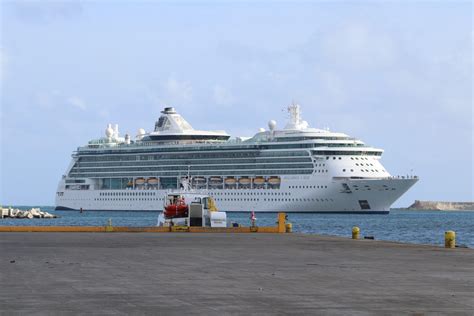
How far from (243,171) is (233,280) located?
11288 cm

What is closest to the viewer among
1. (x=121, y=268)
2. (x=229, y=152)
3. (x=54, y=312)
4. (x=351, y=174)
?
(x=54, y=312)

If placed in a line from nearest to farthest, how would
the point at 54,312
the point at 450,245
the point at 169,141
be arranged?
the point at 54,312 < the point at 450,245 < the point at 169,141

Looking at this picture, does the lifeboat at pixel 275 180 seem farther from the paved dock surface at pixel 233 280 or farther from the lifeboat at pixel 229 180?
the paved dock surface at pixel 233 280

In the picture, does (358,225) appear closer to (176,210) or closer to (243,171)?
(176,210)

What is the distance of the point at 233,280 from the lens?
63.6 ft

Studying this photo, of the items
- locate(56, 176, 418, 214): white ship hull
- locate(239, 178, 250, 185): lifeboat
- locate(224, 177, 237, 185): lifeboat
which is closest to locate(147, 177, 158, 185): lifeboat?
locate(56, 176, 418, 214): white ship hull

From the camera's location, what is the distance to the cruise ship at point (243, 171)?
414ft

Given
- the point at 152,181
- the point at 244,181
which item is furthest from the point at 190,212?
the point at 152,181

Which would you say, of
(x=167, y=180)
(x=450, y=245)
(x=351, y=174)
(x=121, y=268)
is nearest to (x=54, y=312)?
(x=121, y=268)

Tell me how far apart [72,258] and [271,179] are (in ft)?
342

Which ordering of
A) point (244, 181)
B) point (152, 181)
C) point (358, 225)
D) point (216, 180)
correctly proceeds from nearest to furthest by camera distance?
point (358, 225) → point (244, 181) → point (216, 180) → point (152, 181)

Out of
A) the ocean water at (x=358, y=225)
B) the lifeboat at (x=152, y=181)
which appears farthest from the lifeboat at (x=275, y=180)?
the lifeboat at (x=152, y=181)

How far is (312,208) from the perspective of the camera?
417 feet

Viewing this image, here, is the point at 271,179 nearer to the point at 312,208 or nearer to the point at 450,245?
the point at 312,208
